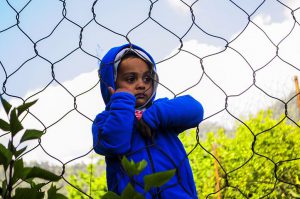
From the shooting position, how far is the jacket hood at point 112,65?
1137 mm

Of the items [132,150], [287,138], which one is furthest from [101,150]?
[287,138]

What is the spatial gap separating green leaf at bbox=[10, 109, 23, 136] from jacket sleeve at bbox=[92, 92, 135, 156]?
638 mm

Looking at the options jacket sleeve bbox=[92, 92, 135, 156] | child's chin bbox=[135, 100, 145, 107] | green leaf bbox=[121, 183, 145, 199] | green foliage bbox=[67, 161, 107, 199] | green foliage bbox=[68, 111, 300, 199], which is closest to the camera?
green leaf bbox=[121, 183, 145, 199]

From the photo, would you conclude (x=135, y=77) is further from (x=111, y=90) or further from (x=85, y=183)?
(x=85, y=183)

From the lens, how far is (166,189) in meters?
1.04

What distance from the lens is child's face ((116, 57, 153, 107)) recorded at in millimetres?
1113

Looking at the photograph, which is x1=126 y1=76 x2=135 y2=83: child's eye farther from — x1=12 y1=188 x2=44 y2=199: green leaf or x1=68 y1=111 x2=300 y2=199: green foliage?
x1=68 y1=111 x2=300 y2=199: green foliage

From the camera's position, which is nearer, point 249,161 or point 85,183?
point 249,161

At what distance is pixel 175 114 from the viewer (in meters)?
1.08

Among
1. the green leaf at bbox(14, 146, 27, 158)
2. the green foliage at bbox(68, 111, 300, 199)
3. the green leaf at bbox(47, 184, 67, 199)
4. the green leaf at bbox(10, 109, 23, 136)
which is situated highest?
the green foliage at bbox(68, 111, 300, 199)

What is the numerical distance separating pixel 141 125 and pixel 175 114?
0.07 m

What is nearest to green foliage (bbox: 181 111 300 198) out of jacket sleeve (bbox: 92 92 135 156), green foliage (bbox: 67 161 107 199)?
green foliage (bbox: 67 161 107 199)

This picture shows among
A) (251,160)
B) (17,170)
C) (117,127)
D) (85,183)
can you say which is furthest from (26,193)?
(85,183)

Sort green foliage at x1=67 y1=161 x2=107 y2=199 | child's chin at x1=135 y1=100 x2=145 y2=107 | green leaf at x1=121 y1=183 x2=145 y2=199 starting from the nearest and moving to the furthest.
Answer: green leaf at x1=121 y1=183 x2=145 y2=199 < child's chin at x1=135 y1=100 x2=145 y2=107 < green foliage at x1=67 y1=161 x2=107 y2=199
